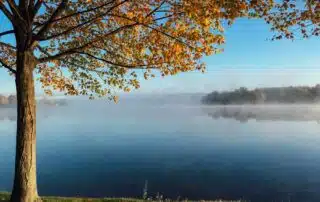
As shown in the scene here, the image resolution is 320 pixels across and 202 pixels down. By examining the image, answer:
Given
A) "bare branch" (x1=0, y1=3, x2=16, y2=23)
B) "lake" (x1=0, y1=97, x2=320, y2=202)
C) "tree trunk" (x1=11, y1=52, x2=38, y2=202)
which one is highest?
"bare branch" (x1=0, y1=3, x2=16, y2=23)

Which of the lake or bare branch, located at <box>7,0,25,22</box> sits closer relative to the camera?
bare branch, located at <box>7,0,25,22</box>

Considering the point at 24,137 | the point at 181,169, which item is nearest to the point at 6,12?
Answer: the point at 24,137

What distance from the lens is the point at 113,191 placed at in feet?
81.6

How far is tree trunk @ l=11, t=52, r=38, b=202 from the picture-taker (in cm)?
1195

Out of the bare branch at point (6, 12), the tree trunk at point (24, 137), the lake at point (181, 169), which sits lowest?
the lake at point (181, 169)

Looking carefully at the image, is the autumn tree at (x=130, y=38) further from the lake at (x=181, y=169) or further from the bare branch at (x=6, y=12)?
the lake at (x=181, y=169)

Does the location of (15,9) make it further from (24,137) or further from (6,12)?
Result: (24,137)

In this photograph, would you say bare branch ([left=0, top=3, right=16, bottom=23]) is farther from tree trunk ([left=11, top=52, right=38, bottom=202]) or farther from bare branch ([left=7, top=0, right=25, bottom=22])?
tree trunk ([left=11, top=52, right=38, bottom=202])

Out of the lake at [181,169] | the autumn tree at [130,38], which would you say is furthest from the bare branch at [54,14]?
the lake at [181,169]

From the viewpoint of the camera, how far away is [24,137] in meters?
11.9

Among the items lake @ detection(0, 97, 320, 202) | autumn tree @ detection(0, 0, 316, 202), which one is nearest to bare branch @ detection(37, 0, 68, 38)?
autumn tree @ detection(0, 0, 316, 202)

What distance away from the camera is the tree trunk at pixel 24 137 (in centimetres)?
1195

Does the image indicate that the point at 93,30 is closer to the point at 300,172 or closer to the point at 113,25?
the point at 113,25

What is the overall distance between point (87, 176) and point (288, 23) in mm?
23251
